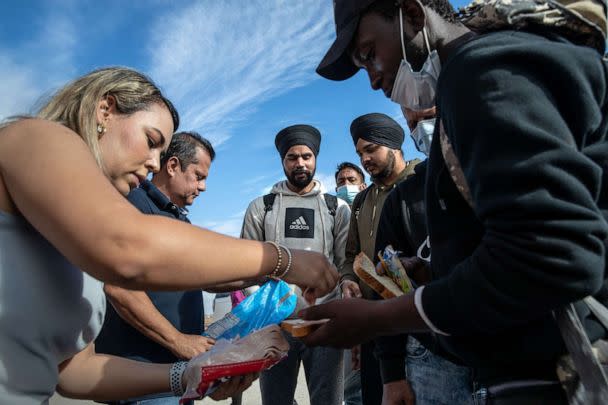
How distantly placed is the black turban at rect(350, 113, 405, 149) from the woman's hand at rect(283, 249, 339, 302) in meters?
3.08

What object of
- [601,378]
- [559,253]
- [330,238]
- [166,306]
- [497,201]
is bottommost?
[601,378]

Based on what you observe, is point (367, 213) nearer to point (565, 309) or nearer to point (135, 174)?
point (135, 174)

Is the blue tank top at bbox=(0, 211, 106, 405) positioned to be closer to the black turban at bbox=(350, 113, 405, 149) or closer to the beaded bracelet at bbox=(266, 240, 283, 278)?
the beaded bracelet at bbox=(266, 240, 283, 278)

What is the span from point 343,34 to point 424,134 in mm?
1265

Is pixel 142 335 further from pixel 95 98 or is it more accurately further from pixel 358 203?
pixel 358 203

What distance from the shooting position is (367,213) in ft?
13.7

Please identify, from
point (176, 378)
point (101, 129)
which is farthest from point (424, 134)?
point (176, 378)

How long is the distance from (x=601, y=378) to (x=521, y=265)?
0.32m

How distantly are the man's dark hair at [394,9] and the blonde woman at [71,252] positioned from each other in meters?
1.01

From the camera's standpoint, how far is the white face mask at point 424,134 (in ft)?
9.29

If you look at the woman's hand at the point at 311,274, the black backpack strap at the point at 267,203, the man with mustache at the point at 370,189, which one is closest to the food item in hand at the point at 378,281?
the woman's hand at the point at 311,274

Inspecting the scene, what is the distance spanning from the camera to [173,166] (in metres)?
3.88

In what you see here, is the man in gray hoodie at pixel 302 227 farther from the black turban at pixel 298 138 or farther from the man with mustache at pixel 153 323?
the man with mustache at pixel 153 323

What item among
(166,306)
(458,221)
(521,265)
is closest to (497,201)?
(521,265)
